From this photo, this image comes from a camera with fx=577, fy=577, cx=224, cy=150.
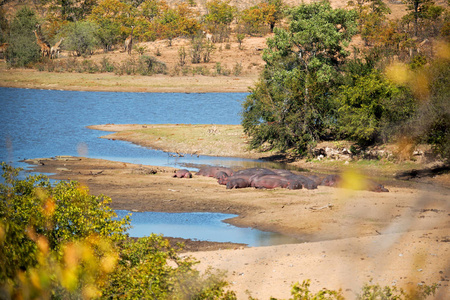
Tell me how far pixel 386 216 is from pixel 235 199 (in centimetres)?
530

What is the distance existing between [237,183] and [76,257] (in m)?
14.9

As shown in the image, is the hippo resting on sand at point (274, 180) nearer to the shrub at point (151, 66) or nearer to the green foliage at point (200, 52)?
the shrub at point (151, 66)

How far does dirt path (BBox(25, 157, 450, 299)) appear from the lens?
9789 mm

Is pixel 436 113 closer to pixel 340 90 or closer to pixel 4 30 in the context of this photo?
pixel 340 90

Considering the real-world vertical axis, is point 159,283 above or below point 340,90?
below

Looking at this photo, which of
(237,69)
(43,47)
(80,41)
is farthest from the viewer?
(80,41)

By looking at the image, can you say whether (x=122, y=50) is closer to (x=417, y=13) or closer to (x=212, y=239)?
(x=417, y=13)

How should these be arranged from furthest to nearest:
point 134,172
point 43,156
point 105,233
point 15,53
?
point 15,53 < point 43,156 < point 134,172 < point 105,233

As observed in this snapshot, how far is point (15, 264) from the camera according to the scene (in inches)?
157

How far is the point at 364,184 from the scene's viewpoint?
20672mm

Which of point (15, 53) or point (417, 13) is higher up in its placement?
point (417, 13)

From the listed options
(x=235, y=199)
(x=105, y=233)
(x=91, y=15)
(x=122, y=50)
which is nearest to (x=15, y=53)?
(x=122, y=50)

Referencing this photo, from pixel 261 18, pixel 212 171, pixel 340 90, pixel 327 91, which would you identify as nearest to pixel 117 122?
pixel 327 91

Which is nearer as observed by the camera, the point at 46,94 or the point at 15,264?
the point at 15,264
